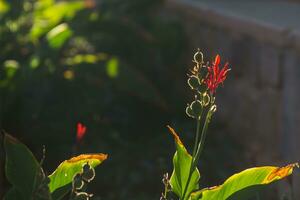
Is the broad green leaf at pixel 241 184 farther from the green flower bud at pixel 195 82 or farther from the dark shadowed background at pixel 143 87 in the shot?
the dark shadowed background at pixel 143 87

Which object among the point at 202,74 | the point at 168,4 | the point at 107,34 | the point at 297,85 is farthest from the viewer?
the point at 168,4

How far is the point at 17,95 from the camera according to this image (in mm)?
4262

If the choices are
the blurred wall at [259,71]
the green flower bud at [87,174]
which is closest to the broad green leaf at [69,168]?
the green flower bud at [87,174]

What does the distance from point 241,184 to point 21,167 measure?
53 centimetres

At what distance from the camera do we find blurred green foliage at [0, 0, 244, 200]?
4.19 meters

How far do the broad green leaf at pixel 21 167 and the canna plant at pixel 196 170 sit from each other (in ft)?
1.04

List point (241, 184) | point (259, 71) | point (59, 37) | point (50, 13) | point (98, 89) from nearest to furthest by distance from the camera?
point (241, 184) → point (259, 71) → point (59, 37) → point (98, 89) → point (50, 13)

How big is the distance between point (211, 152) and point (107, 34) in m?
1.25

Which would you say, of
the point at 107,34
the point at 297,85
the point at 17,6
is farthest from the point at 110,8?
the point at 297,85

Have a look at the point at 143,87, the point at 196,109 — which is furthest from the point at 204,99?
the point at 143,87

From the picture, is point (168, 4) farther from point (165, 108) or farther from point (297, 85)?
point (297, 85)

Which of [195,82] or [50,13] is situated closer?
[195,82]

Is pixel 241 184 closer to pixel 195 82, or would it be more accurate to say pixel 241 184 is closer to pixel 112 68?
pixel 195 82

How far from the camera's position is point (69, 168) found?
6.28 ft
